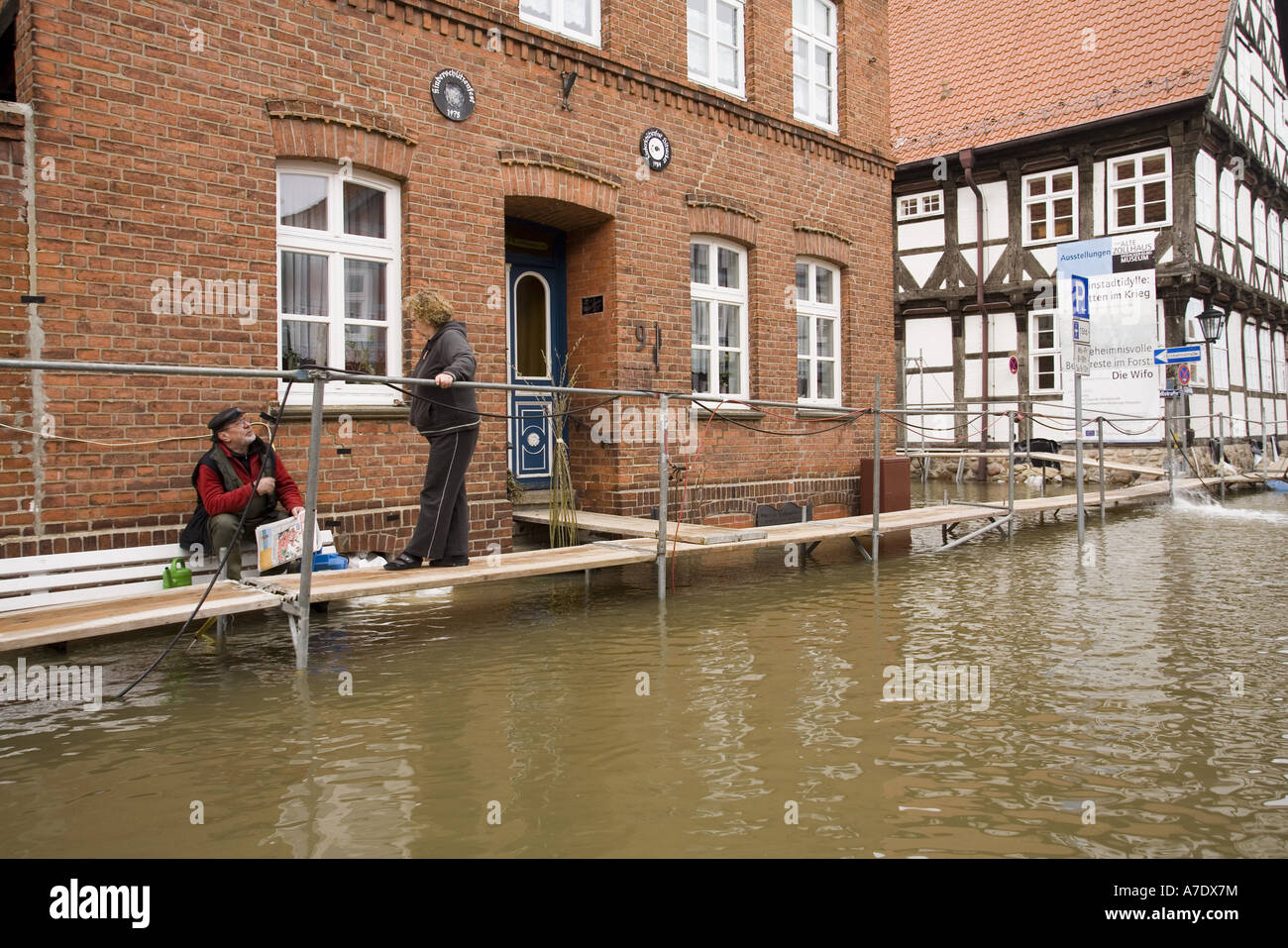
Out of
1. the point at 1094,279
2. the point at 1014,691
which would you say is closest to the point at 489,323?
the point at 1014,691

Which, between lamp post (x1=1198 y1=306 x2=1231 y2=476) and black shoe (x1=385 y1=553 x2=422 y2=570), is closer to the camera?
black shoe (x1=385 y1=553 x2=422 y2=570)

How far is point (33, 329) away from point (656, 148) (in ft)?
21.2

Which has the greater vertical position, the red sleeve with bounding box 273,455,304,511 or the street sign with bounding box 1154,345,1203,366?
the street sign with bounding box 1154,345,1203,366

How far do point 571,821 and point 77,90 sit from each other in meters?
6.12

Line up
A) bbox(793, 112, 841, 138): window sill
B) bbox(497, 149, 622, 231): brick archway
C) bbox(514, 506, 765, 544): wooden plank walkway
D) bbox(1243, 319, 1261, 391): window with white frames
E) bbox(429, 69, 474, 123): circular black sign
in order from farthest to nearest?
1. bbox(1243, 319, 1261, 391): window with white frames
2. bbox(793, 112, 841, 138): window sill
3. bbox(497, 149, 622, 231): brick archway
4. bbox(429, 69, 474, 123): circular black sign
5. bbox(514, 506, 765, 544): wooden plank walkway

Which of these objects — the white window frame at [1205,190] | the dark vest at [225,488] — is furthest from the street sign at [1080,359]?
the white window frame at [1205,190]

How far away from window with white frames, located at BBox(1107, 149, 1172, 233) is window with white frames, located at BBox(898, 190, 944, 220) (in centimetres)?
426

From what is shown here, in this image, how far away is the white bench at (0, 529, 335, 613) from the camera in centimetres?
609

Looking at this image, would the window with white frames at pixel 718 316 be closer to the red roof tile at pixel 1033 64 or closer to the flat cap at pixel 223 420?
the flat cap at pixel 223 420

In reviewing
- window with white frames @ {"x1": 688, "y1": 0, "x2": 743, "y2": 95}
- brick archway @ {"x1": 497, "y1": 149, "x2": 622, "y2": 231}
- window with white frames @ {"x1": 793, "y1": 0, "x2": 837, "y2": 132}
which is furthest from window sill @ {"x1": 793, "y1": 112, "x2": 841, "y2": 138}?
brick archway @ {"x1": 497, "y1": 149, "x2": 622, "y2": 231}

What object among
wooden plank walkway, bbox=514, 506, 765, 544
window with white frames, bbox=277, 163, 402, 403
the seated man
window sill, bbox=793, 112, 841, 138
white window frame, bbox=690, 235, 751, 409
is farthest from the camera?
window sill, bbox=793, 112, 841, 138

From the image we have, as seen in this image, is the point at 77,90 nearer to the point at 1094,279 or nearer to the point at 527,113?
the point at 527,113

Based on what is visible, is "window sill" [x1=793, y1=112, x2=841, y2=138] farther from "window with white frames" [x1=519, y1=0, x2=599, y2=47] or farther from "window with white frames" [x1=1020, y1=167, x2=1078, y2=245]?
"window with white frames" [x1=1020, y1=167, x2=1078, y2=245]

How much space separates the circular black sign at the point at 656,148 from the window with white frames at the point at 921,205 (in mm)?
17231
